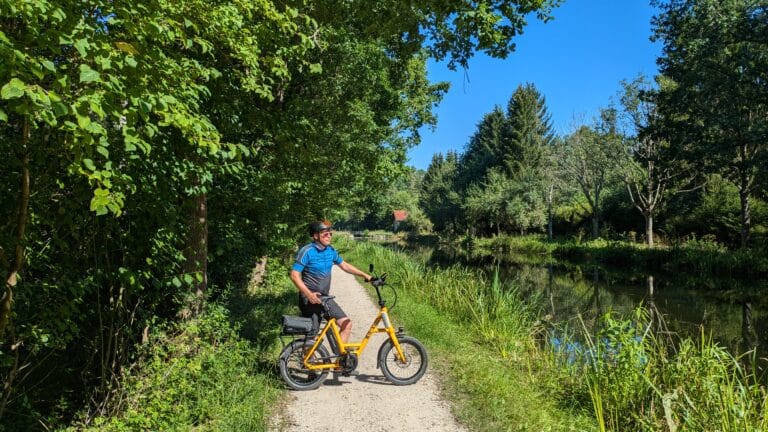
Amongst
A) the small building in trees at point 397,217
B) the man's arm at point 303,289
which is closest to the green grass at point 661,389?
the man's arm at point 303,289

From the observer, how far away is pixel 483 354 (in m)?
6.69

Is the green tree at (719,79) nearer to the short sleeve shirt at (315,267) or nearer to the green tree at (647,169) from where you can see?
the green tree at (647,169)

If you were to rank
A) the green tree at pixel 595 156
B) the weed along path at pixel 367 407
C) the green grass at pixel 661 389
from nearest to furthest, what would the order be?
the green grass at pixel 661 389, the weed along path at pixel 367 407, the green tree at pixel 595 156

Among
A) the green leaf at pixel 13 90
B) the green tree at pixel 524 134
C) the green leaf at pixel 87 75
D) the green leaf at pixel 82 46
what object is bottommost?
the green leaf at pixel 13 90

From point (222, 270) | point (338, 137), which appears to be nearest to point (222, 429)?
point (222, 270)

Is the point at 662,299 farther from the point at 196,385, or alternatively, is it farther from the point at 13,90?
the point at 13,90

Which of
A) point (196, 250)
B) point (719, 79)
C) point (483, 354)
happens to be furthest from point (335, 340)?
point (719, 79)

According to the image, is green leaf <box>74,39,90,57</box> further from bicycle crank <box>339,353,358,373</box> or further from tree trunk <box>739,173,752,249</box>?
tree trunk <box>739,173,752,249</box>

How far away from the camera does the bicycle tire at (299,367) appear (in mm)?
5047

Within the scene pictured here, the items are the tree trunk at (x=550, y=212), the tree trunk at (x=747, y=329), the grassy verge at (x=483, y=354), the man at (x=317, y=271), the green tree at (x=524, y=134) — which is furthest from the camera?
the green tree at (x=524, y=134)

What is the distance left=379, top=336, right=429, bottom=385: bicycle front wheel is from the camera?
5215mm

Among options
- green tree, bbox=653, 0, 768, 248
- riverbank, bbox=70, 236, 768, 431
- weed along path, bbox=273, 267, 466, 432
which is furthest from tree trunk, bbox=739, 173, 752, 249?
weed along path, bbox=273, 267, 466, 432

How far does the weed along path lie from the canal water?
4.46 m

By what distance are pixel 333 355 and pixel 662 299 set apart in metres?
13.2
